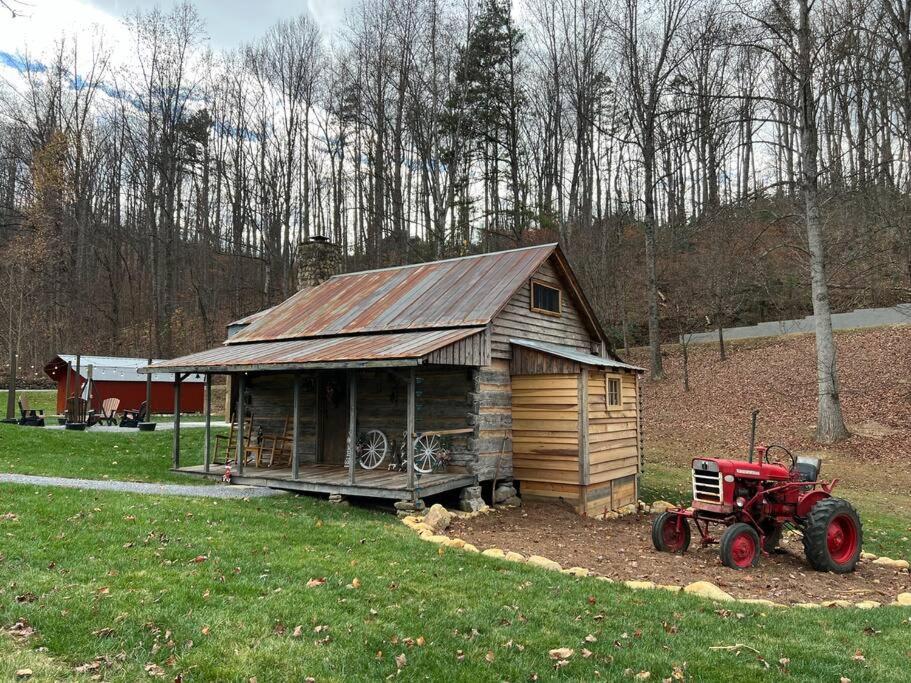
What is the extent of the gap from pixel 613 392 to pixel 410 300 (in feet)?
16.4

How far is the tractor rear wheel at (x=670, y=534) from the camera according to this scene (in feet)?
29.9

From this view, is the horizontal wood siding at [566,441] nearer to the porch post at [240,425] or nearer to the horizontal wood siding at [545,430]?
the horizontal wood siding at [545,430]

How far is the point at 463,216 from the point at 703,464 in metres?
23.2

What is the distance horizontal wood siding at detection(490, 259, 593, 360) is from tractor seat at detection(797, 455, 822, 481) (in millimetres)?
5400

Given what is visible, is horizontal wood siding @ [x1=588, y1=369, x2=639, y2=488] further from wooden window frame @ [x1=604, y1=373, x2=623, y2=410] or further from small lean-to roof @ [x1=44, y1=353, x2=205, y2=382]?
small lean-to roof @ [x1=44, y1=353, x2=205, y2=382]

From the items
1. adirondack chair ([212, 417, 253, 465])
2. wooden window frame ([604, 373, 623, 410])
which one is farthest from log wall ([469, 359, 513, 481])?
adirondack chair ([212, 417, 253, 465])

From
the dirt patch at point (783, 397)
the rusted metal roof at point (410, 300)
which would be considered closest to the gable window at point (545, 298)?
the rusted metal roof at point (410, 300)

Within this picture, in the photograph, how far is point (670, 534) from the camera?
30.5 feet

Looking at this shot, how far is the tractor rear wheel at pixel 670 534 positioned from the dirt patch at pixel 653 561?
0.14 meters

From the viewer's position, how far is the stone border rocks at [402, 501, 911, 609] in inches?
268

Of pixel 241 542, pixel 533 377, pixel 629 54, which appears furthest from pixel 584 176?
pixel 241 542

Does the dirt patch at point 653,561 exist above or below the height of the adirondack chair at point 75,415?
below

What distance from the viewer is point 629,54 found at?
2789 centimetres

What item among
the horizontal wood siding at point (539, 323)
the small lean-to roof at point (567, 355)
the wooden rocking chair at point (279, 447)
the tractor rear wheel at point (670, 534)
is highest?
the horizontal wood siding at point (539, 323)
